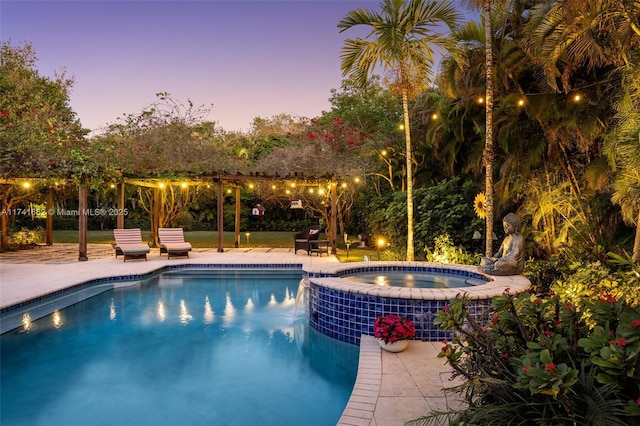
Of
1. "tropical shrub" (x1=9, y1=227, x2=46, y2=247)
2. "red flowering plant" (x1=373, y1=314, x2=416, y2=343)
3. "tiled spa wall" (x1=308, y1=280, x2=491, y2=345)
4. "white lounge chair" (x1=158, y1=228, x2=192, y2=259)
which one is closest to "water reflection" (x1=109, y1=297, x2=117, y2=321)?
"tiled spa wall" (x1=308, y1=280, x2=491, y2=345)

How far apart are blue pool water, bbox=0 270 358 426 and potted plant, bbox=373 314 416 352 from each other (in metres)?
0.59

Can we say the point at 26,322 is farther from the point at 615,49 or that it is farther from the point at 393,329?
the point at 615,49

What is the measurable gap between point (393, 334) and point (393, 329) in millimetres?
68

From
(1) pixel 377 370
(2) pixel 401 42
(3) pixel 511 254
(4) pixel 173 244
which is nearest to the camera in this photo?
(1) pixel 377 370

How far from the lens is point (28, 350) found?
6.05 meters

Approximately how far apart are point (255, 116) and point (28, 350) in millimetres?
28516

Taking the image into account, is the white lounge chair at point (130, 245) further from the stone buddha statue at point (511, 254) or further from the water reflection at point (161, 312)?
the stone buddha statue at point (511, 254)

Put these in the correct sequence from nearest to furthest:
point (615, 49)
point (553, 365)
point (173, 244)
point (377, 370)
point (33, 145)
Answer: point (553, 365) < point (377, 370) < point (615, 49) < point (33, 145) < point (173, 244)

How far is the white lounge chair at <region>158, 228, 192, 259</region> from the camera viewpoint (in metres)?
14.0

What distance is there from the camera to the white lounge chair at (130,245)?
1311 cm

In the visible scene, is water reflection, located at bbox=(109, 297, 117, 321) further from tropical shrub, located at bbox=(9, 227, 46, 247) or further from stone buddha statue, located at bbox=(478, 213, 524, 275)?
tropical shrub, located at bbox=(9, 227, 46, 247)

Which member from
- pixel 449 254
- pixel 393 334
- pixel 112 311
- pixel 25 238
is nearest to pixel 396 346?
pixel 393 334

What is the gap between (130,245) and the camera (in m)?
A: 13.5

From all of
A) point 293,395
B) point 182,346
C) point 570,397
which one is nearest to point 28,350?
point 182,346
